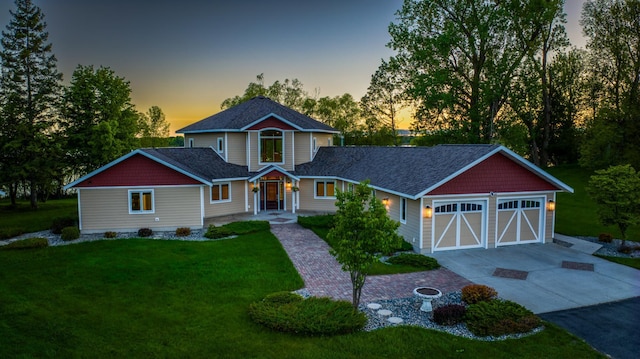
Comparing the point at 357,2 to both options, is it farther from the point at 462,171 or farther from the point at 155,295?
the point at 155,295

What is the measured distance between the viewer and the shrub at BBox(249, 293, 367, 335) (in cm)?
941

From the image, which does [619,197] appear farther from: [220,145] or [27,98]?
[27,98]

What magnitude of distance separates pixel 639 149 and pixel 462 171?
24335 mm

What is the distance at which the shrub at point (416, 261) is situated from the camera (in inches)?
583

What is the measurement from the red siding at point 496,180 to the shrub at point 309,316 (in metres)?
8.05

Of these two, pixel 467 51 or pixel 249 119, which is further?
pixel 467 51

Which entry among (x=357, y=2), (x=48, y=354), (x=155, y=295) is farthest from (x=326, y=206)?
(x=48, y=354)

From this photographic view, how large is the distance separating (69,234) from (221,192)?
8645 mm

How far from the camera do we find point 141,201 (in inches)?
843

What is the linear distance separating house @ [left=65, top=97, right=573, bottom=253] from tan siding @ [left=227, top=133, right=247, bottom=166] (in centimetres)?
7

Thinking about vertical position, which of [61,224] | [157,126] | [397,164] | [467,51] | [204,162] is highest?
[467,51]

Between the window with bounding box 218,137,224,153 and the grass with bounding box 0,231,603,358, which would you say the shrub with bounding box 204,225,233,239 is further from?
the window with bounding box 218,137,224,153

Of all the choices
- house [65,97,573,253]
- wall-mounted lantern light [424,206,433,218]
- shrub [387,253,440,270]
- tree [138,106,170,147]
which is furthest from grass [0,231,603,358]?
tree [138,106,170,147]

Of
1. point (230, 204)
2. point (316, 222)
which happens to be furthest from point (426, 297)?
point (230, 204)
